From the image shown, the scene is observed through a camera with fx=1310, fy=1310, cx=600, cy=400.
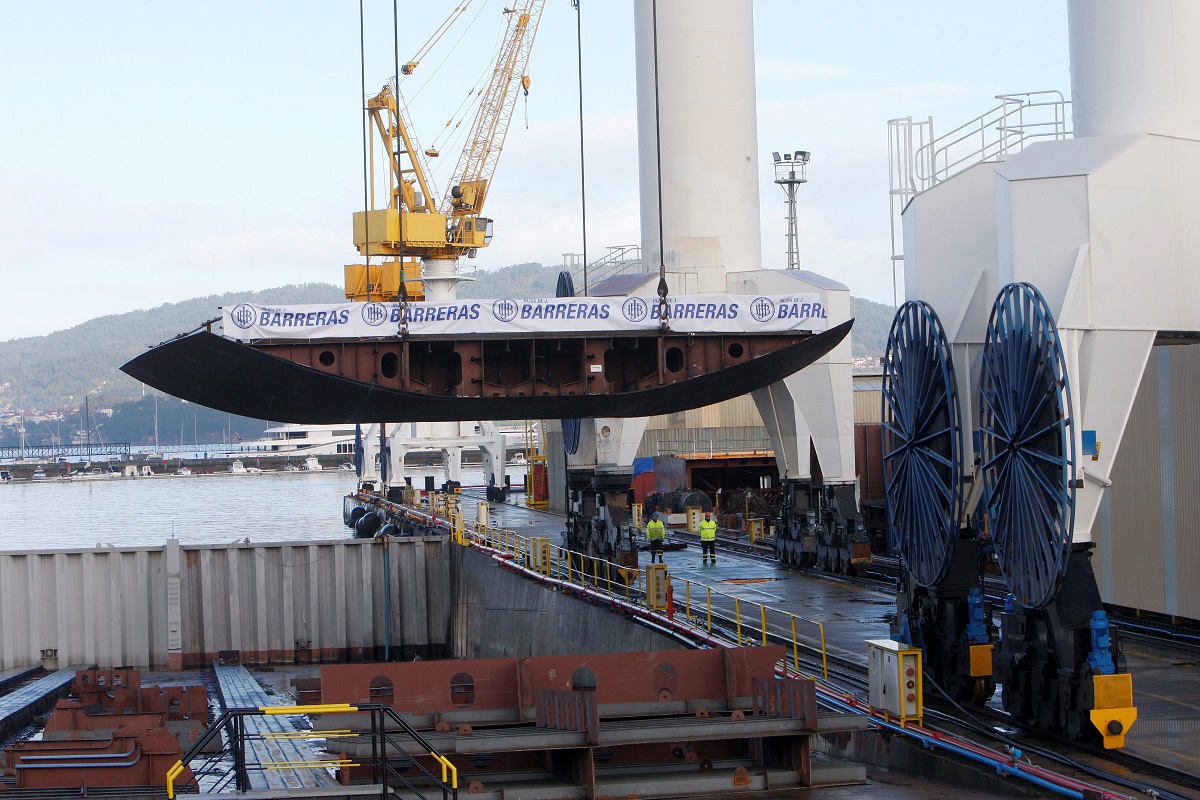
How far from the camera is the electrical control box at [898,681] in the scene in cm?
1652

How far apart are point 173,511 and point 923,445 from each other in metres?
115

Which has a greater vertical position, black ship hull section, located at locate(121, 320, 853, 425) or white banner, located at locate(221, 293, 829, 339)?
white banner, located at locate(221, 293, 829, 339)

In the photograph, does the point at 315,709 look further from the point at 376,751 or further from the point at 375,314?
the point at 375,314

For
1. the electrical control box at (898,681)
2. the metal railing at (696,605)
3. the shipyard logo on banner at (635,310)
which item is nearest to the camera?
the electrical control box at (898,681)

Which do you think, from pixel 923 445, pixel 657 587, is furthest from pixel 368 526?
pixel 923 445

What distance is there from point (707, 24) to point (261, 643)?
75.0 ft

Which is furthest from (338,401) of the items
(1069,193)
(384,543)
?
(384,543)

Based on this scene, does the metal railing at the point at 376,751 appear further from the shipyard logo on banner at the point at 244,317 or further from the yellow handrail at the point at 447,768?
the shipyard logo on banner at the point at 244,317

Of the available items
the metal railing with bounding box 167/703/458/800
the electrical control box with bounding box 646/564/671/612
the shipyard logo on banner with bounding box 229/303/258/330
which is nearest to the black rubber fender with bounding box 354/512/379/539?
the electrical control box with bounding box 646/564/671/612

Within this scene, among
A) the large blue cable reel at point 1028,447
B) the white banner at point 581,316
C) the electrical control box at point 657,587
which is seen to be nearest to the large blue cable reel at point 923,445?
the large blue cable reel at point 1028,447

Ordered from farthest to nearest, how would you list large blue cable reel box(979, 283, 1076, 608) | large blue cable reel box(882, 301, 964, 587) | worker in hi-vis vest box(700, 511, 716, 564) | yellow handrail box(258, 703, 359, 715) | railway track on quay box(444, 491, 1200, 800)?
1. worker in hi-vis vest box(700, 511, 716, 564)
2. large blue cable reel box(882, 301, 964, 587)
3. large blue cable reel box(979, 283, 1076, 608)
4. railway track on quay box(444, 491, 1200, 800)
5. yellow handrail box(258, 703, 359, 715)

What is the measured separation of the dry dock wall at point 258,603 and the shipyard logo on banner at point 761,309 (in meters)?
12.7

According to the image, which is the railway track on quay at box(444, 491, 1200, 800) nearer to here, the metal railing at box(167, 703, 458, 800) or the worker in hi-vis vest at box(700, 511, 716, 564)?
the metal railing at box(167, 703, 458, 800)

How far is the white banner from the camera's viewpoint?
883 inches
